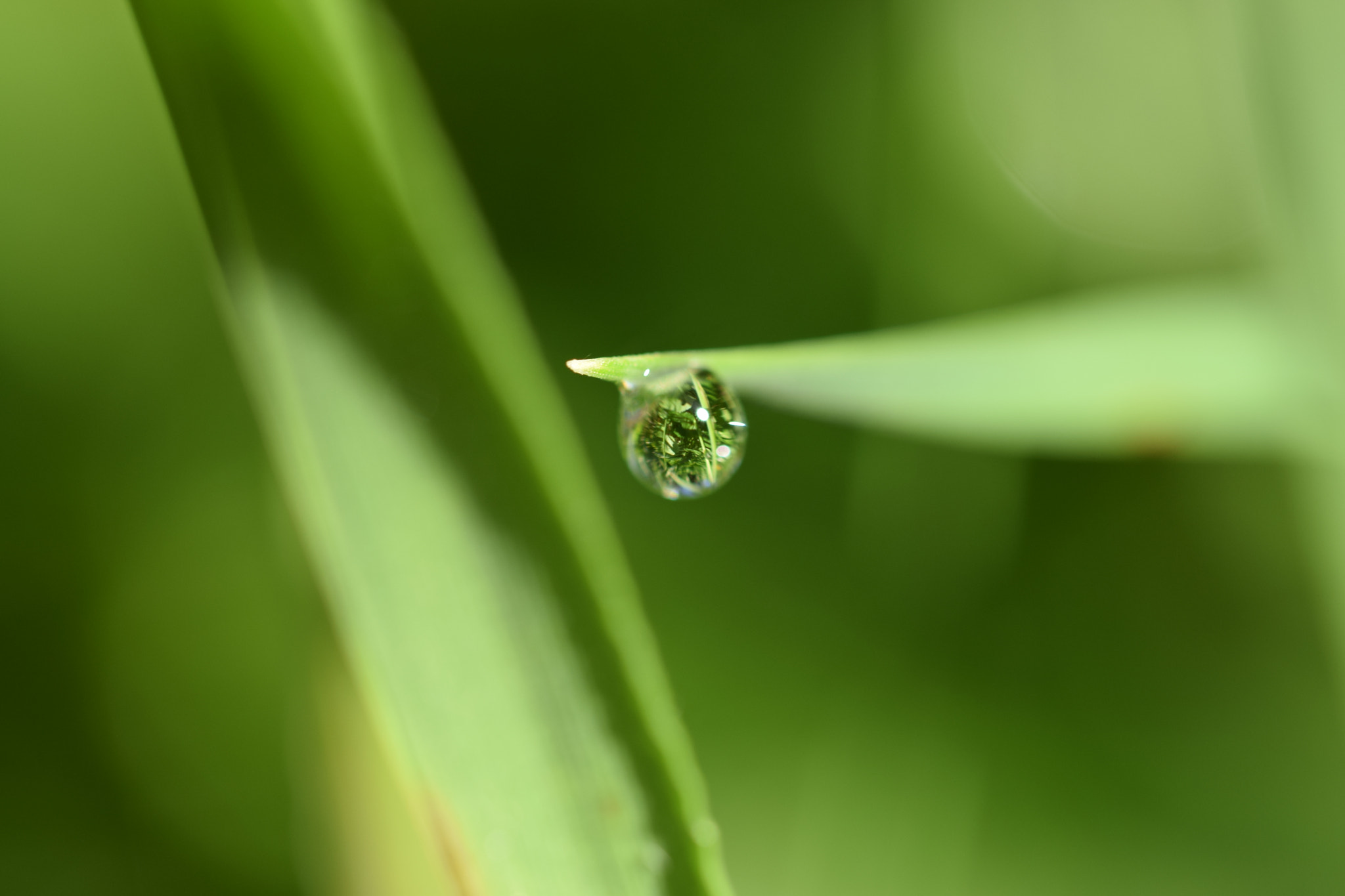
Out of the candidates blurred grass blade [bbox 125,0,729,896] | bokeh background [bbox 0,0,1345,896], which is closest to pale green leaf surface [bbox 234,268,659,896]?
blurred grass blade [bbox 125,0,729,896]

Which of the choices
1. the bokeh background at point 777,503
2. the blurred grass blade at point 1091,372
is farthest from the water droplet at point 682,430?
the bokeh background at point 777,503

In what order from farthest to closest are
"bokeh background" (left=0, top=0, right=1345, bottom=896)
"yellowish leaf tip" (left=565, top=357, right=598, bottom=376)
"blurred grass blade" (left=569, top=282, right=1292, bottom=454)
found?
"bokeh background" (left=0, top=0, right=1345, bottom=896), "blurred grass blade" (left=569, top=282, right=1292, bottom=454), "yellowish leaf tip" (left=565, top=357, right=598, bottom=376)

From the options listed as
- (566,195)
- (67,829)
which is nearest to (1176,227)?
(566,195)

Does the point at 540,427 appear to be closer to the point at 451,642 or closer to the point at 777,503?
the point at 451,642

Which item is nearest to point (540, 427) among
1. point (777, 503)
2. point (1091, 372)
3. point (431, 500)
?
point (431, 500)

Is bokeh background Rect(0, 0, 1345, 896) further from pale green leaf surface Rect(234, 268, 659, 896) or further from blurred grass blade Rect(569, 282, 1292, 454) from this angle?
pale green leaf surface Rect(234, 268, 659, 896)

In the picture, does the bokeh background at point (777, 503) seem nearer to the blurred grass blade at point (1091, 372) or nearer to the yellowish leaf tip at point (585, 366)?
the blurred grass blade at point (1091, 372)

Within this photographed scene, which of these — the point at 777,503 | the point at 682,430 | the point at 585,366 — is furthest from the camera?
the point at 777,503
